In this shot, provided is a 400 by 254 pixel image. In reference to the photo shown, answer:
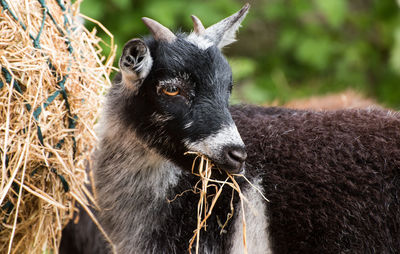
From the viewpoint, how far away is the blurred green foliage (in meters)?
8.02

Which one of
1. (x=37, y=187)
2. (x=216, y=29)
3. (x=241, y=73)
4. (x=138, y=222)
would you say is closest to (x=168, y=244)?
(x=138, y=222)

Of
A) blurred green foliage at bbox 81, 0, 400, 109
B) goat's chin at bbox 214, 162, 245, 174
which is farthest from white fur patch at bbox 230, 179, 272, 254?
blurred green foliage at bbox 81, 0, 400, 109

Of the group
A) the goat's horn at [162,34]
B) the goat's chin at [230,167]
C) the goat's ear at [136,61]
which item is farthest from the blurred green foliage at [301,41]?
the goat's chin at [230,167]

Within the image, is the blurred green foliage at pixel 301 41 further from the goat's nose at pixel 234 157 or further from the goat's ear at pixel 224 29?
the goat's nose at pixel 234 157

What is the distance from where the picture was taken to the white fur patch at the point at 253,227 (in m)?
3.49

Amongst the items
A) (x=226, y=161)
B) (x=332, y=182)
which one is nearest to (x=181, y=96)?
(x=226, y=161)

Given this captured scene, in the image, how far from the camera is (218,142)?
3.11 meters

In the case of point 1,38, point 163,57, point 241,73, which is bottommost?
point 1,38

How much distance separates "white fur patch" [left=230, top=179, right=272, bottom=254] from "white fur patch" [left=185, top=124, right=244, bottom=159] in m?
0.54

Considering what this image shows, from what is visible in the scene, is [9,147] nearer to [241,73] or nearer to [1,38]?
[1,38]

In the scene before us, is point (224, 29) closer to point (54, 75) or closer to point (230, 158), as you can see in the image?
point (230, 158)

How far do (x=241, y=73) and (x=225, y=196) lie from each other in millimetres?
4496

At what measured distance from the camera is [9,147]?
133 inches

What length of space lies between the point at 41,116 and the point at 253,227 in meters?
1.59
